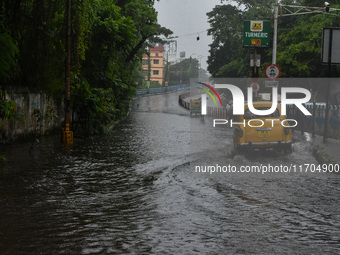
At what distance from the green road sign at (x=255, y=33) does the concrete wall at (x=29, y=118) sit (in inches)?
562

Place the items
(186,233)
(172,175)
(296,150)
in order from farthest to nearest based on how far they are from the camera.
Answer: (296,150) < (172,175) < (186,233)

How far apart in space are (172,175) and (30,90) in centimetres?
993

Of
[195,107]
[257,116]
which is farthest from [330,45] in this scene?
[195,107]

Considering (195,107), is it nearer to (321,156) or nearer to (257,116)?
(257,116)

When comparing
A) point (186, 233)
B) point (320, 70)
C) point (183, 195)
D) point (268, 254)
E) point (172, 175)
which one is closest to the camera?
point (268, 254)

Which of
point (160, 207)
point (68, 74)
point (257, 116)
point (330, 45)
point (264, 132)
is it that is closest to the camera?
point (160, 207)

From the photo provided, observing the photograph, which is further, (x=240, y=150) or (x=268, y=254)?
(x=240, y=150)

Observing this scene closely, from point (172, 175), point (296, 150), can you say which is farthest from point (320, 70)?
point (172, 175)

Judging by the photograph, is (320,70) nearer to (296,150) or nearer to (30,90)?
(296,150)

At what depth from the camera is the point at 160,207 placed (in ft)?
29.8

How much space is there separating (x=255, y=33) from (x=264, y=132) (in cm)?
1907

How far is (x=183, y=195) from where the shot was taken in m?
10.1

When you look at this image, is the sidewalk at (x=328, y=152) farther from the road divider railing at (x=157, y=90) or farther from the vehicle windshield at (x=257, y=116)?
the road divider railing at (x=157, y=90)

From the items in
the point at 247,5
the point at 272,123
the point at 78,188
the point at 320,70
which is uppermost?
the point at 247,5
